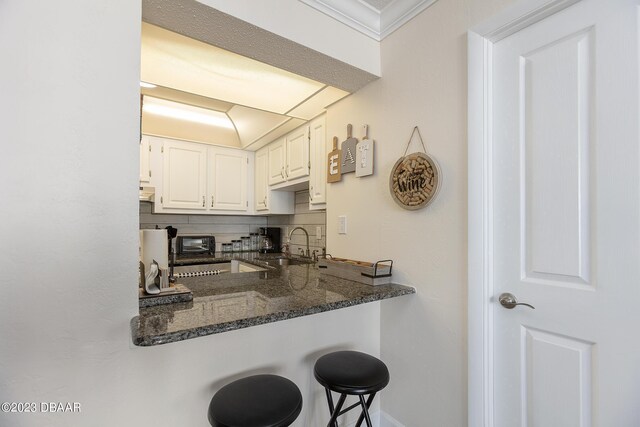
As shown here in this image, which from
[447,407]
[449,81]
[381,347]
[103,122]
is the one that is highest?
[449,81]

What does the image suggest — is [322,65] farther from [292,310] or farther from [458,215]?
[292,310]

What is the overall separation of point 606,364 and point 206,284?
171cm

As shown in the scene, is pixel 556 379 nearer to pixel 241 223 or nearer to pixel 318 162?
pixel 318 162

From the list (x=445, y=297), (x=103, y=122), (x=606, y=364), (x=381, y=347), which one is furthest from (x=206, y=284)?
(x=606, y=364)

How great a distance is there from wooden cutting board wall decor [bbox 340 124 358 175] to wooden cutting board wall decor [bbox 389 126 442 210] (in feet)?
1.24

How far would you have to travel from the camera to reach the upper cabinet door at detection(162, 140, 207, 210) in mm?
3100

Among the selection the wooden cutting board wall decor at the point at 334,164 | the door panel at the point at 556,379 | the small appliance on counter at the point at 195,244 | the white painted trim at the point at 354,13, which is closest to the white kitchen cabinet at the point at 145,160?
the small appliance on counter at the point at 195,244

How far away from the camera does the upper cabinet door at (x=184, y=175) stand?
3.10 metres

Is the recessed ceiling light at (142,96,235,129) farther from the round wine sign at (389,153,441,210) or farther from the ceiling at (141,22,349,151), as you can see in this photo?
the round wine sign at (389,153,441,210)

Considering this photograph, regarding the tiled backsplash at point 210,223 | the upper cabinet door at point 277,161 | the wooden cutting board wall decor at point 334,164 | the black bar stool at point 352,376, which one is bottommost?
the black bar stool at point 352,376

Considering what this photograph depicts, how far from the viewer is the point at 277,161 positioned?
3096 millimetres

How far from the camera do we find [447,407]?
139 cm

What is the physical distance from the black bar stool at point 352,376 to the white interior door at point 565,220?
0.51m

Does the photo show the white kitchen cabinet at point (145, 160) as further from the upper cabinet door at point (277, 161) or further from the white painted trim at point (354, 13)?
the white painted trim at point (354, 13)
